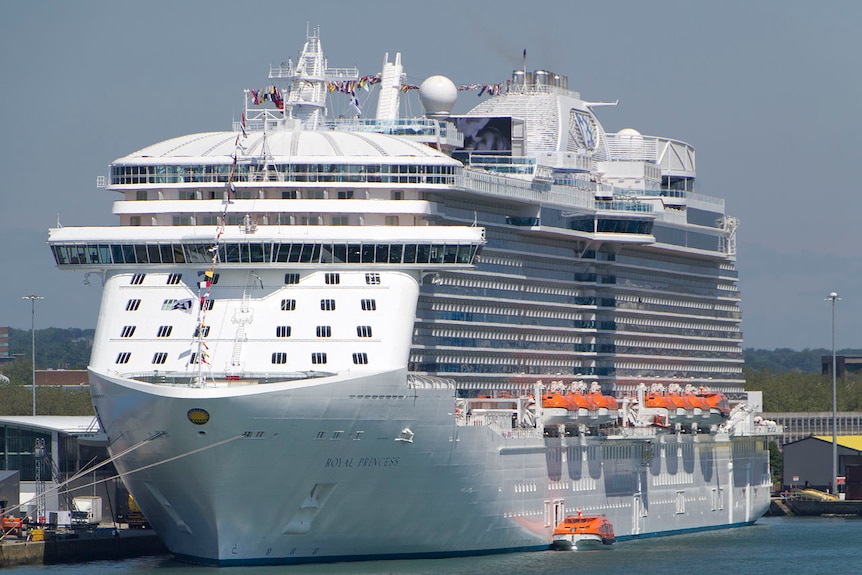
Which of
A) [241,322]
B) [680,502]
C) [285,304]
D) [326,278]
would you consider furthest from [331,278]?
[680,502]

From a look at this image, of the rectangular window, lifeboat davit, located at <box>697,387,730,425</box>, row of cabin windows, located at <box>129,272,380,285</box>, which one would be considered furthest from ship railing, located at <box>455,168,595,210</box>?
the rectangular window

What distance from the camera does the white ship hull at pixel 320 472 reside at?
52.9m

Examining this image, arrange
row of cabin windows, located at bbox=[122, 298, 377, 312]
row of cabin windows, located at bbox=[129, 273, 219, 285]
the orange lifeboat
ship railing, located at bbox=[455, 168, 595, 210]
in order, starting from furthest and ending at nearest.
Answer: the orange lifeboat
ship railing, located at bbox=[455, 168, 595, 210]
row of cabin windows, located at bbox=[129, 273, 219, 285]
row of cabin windows, located at bbox=[122, 298, 377, 312]

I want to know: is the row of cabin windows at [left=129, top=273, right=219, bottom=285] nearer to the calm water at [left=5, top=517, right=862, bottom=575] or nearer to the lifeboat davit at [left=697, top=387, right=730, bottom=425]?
the calm water at [left=5, top=517, right=862, bottom=575]

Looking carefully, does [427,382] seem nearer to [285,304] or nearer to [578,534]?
[285,304]

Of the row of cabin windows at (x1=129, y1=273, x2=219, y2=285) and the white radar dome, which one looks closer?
the row of cabin windows at (x1=129, y1=273, x2=219, y2=285)

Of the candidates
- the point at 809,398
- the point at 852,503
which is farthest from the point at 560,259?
the point at 809,398

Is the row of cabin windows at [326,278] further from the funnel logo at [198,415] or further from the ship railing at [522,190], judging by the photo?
the ship railing at [522,190]

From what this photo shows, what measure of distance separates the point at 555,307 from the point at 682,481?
1290 cm

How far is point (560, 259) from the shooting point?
69000 mm

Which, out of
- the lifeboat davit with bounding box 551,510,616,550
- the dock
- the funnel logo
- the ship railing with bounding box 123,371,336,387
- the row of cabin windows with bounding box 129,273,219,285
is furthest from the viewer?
the lifeboat davit with bounding box 551,510,616,550

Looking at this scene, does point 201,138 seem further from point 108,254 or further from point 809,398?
point 809,398

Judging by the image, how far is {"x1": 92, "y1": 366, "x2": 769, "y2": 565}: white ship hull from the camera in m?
52.9

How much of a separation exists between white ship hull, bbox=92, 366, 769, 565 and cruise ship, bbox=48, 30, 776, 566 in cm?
7
